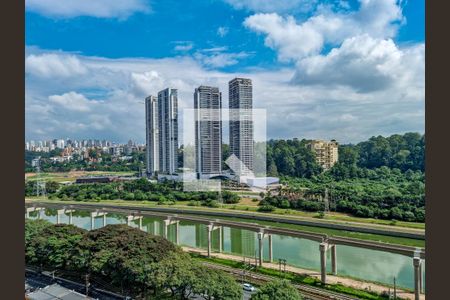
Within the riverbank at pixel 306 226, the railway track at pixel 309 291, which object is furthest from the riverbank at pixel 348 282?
the riverbank at pixel 306 226

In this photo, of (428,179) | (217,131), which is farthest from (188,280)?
(217,131)

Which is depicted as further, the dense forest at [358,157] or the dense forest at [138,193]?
the dense forest at [358,157]

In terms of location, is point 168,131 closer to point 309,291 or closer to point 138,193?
point 138,193

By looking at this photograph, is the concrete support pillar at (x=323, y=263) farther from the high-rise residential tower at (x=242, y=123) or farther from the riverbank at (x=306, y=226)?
the high-rise residential tower at (x=242, y=123)

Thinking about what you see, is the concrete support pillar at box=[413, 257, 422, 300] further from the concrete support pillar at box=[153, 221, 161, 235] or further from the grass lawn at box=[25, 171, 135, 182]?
the grass lawn at box=[25, 171, 135, 182]

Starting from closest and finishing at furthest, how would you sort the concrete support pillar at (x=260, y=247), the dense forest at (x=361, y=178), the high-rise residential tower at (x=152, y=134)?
the concrete support pillar at (x=260, y=247)
the dense forest at (x=361, y=178)
the high-rise residential tower at (x=152, y=134)

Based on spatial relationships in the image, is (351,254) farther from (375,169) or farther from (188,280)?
(375,169)

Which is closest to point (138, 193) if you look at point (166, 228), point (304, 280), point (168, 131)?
point (168, 131)
